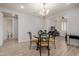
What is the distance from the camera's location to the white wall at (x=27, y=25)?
8.79ft

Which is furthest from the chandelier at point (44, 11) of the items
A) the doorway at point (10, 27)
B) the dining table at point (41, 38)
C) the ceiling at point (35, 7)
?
the doorway at point (10, 27)

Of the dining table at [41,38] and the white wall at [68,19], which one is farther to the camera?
the dining table at [41,38]

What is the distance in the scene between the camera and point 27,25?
2.72m

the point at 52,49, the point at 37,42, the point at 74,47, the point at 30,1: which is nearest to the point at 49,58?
the point at 52,49

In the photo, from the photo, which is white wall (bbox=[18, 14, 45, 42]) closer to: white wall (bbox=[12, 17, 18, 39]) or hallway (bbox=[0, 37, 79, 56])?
white wall (bbox=[12, 17, 18, 39])

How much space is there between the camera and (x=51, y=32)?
2758 millimetres

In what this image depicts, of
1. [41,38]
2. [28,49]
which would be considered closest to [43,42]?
[41,38]

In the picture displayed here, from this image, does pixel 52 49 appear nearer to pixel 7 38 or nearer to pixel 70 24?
pixel 70 24

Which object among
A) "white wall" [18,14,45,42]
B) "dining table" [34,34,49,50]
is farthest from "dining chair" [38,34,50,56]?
"white wall" [18,14,45,42]

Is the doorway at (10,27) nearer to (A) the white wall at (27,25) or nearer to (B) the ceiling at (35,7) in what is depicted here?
(A) the white wall at (27,25)

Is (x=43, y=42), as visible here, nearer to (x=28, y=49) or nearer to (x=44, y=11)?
(x=28, y=49)

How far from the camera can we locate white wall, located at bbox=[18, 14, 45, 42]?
105 inches

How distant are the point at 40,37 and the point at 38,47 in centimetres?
27

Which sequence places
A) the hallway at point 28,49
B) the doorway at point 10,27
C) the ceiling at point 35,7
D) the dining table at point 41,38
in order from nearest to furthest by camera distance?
the ceiling at point 35,7 < the hallway at point 28,49 < the doorway at point 10,27 < the dining table at point 41,38
